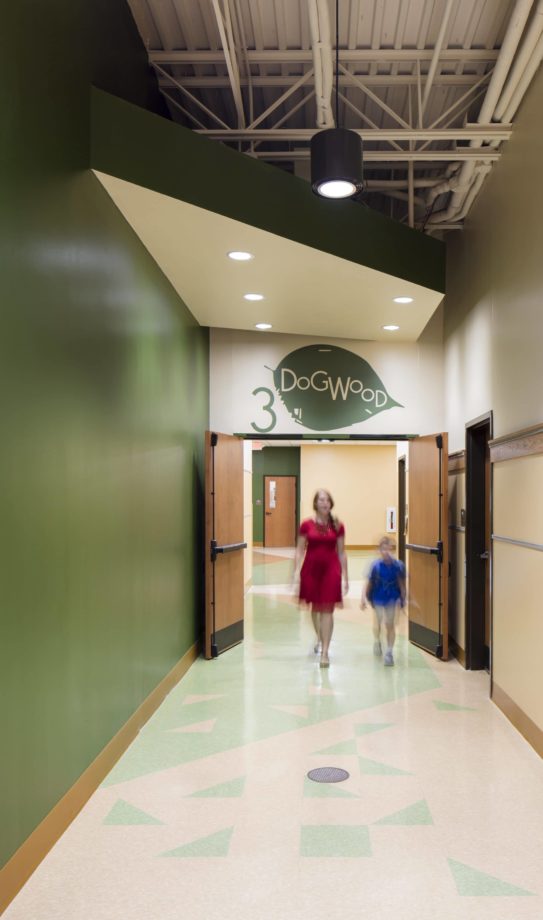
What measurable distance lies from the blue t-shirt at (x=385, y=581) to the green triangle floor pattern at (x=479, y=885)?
3471 mm

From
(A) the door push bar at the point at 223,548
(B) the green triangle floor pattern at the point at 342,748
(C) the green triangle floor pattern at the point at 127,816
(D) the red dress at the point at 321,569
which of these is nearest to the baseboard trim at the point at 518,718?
(B) the green triangle floor pattern at the point at 342,748

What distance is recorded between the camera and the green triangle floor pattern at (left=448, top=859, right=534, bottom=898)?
2.74 meters

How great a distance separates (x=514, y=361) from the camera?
16.0 ft

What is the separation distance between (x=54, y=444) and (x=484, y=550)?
14.4ft

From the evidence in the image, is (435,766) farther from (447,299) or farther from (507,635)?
(447,299)

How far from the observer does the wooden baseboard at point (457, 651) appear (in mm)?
6453

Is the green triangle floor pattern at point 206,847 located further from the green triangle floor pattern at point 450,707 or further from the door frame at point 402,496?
the door frame at point 402,496

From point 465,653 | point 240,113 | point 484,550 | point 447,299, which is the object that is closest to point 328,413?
point 447,299

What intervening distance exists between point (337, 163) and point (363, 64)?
6.38 feet

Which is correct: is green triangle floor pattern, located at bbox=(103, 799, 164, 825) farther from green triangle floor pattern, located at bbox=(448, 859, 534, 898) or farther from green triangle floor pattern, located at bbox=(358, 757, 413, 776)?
green triangle floor pattern, located at bbox=(448, 859, 534, 898)

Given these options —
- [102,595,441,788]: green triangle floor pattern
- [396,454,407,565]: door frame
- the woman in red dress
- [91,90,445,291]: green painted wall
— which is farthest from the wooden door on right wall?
[396,454,407,565]: door frame

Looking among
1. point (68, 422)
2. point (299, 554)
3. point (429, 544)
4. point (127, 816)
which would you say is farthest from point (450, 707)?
point (68, 422)

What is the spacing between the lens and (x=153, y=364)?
5113 mm

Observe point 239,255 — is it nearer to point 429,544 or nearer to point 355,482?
point 429,544
